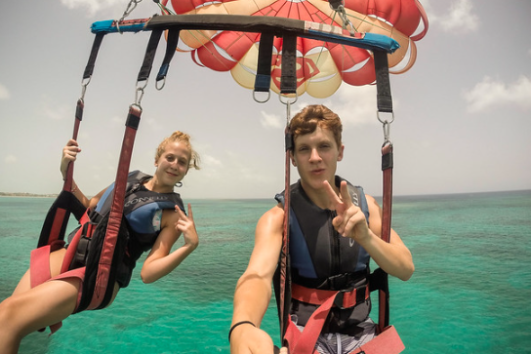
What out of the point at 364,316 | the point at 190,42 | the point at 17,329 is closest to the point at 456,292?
the point at 364,316

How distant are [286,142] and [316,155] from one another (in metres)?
0.23

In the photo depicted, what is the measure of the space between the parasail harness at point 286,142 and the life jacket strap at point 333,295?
1.1 inches

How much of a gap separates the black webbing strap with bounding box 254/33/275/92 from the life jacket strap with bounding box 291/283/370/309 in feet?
4.27

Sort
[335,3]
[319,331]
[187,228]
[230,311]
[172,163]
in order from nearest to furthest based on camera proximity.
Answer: [319,331], [335,3], [187,228], [172,163], [230,311]

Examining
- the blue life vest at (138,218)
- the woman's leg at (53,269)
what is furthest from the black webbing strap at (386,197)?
the woman's leg at (53,269)

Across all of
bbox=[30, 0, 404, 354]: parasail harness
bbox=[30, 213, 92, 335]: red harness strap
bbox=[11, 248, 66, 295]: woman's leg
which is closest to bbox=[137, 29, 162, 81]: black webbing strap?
bbox=[30, 0, 404, 354]: parasail harness

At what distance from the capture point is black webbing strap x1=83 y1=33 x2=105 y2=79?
2.34m

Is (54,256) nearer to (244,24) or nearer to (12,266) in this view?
(244,24)

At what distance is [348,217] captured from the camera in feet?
4.74

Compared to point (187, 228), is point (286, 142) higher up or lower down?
higher up

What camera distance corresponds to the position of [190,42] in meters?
4.46

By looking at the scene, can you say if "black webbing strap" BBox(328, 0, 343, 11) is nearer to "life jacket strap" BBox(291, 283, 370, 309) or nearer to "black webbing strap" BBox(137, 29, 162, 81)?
"black webbing strap" BBox(137, 29, 162, 81)

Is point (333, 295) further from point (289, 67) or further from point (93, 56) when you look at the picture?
point (93, 56)

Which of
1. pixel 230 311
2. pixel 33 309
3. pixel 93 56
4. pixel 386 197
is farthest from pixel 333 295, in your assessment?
pixel 230 311
